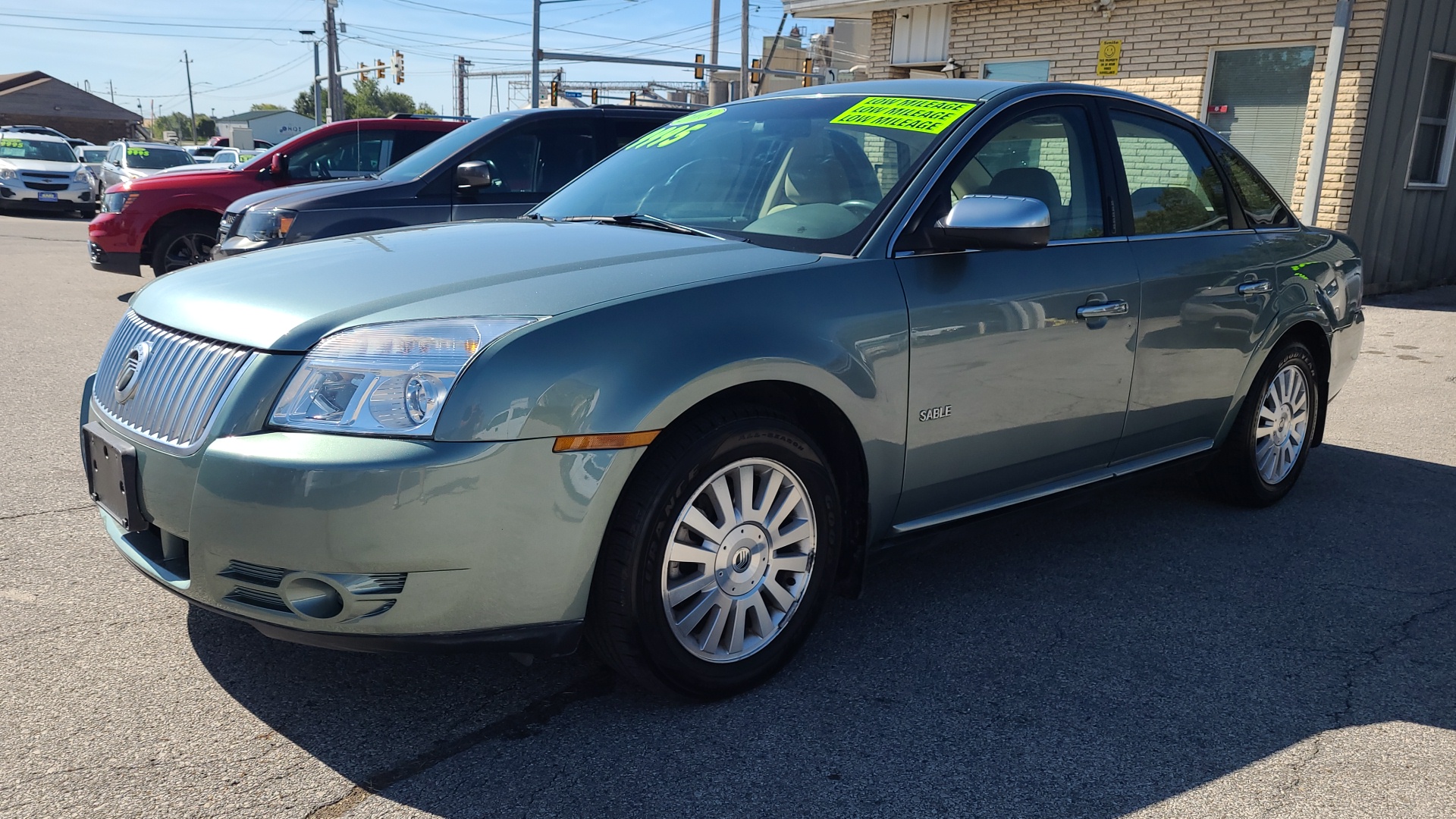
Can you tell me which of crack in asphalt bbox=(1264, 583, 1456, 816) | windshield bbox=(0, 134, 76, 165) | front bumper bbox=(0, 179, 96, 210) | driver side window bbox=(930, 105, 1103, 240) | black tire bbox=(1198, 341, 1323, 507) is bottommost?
front bumper bbox=(0, 179, 96, 210)

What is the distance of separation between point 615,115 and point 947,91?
5.07 m

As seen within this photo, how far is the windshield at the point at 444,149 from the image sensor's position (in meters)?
8.08

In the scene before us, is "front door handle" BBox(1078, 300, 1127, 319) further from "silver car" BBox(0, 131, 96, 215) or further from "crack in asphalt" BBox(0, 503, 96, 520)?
"silver car" BBox(0, 131, 96, 215)

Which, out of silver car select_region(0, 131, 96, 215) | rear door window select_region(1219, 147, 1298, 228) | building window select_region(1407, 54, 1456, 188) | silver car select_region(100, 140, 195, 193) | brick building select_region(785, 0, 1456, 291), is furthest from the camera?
silver car select_region(0, 131, 96, 215)

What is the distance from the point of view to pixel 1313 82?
11.8 m

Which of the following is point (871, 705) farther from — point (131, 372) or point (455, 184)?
point (455, 184)

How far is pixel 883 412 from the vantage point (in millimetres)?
3074

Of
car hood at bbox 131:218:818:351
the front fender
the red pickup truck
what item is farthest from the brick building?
car hood at bbox 131:218:818:351

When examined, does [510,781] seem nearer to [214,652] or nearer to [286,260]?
[214,652]

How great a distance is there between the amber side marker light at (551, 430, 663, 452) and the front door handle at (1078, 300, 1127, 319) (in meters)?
1.67

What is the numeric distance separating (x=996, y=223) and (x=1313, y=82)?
35.0 ft

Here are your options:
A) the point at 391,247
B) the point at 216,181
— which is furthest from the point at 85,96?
the point at 391,247

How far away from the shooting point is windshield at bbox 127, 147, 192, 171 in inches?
776

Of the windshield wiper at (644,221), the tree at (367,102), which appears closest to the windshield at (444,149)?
the windshield wiper at (644,221)
